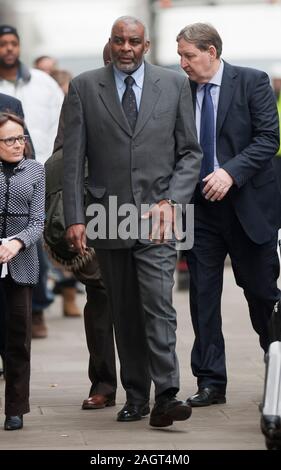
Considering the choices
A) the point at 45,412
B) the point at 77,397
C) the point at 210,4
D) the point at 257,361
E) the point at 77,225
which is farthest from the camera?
the point at 210,4

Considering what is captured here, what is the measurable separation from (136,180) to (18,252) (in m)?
0.69

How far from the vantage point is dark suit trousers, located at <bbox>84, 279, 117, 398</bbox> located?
792 cm

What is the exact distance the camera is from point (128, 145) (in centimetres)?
717

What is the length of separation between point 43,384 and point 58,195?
1.35 m

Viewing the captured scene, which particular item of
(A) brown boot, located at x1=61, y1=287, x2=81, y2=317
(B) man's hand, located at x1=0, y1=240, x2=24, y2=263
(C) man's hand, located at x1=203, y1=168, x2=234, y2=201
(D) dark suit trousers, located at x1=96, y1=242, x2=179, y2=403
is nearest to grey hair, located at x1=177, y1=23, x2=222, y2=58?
(C) man's hand, located at x1=203, y1=168, x2=234, y2=201

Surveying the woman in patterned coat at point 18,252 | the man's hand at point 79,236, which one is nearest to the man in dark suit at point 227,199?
Answer: the man's hand at point 79,236

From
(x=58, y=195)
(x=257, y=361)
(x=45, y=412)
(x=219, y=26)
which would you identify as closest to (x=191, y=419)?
(x=45, y=412)

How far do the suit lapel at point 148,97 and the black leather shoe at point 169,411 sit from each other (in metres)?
1.35

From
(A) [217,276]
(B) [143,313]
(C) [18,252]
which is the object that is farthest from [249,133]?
(C) [18,252]

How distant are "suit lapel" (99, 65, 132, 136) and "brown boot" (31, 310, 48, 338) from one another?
3864 mm

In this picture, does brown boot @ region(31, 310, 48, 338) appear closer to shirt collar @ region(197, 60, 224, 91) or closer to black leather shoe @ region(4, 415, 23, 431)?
shirt collar @ region(197, 60, 224, 91)

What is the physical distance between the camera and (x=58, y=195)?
8.04 meters

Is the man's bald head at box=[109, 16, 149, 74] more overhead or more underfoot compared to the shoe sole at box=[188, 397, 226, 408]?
more overhead

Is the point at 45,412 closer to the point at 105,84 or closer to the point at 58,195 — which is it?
the point at 58,195
